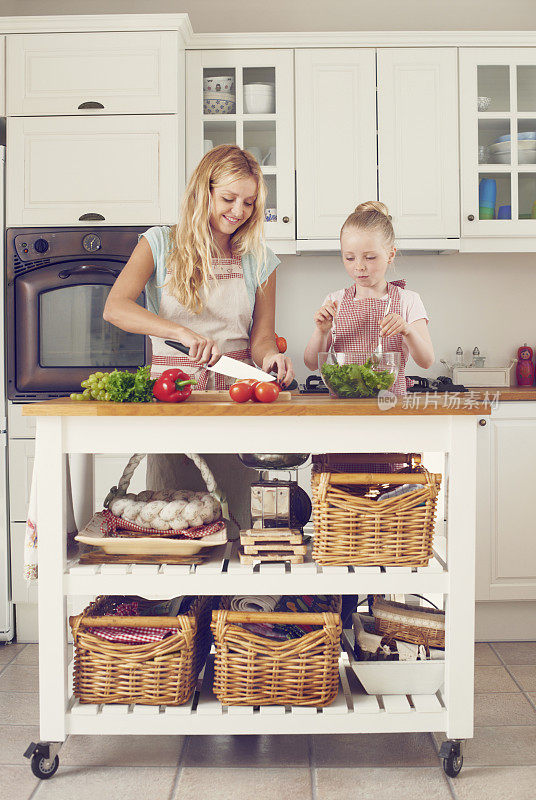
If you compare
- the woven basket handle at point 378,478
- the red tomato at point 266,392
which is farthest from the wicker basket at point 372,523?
the red tomato at point 266,392

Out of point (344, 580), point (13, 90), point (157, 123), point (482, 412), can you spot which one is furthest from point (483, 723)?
point (13, 90)

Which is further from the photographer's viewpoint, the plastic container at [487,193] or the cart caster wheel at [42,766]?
the plastic container at [487,193]

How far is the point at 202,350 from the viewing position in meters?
1.93

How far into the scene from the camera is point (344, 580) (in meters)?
1.83

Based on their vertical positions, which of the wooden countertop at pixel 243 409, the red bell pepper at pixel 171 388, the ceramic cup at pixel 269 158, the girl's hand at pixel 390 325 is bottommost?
the wooden countertop at pixel 243 409

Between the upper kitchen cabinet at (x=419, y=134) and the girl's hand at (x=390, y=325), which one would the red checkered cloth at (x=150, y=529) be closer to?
the girl's hand at (x=390, y=325)

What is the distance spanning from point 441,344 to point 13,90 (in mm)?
2180

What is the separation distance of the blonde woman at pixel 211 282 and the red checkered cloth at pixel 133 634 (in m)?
0.48

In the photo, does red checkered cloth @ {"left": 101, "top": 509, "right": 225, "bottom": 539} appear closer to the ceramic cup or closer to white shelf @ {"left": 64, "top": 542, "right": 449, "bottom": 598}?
white shelf @ {"left": 64, "top": 542, "right": 449, "bottom": 598}

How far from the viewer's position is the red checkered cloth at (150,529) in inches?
73.9

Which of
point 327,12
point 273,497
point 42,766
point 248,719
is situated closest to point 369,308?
point 273,497

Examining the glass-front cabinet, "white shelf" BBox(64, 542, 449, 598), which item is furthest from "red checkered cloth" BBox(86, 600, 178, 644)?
the glass-front cabinet

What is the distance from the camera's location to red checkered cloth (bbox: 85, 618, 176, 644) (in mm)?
1880

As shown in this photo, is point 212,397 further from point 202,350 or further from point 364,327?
point 364,327
